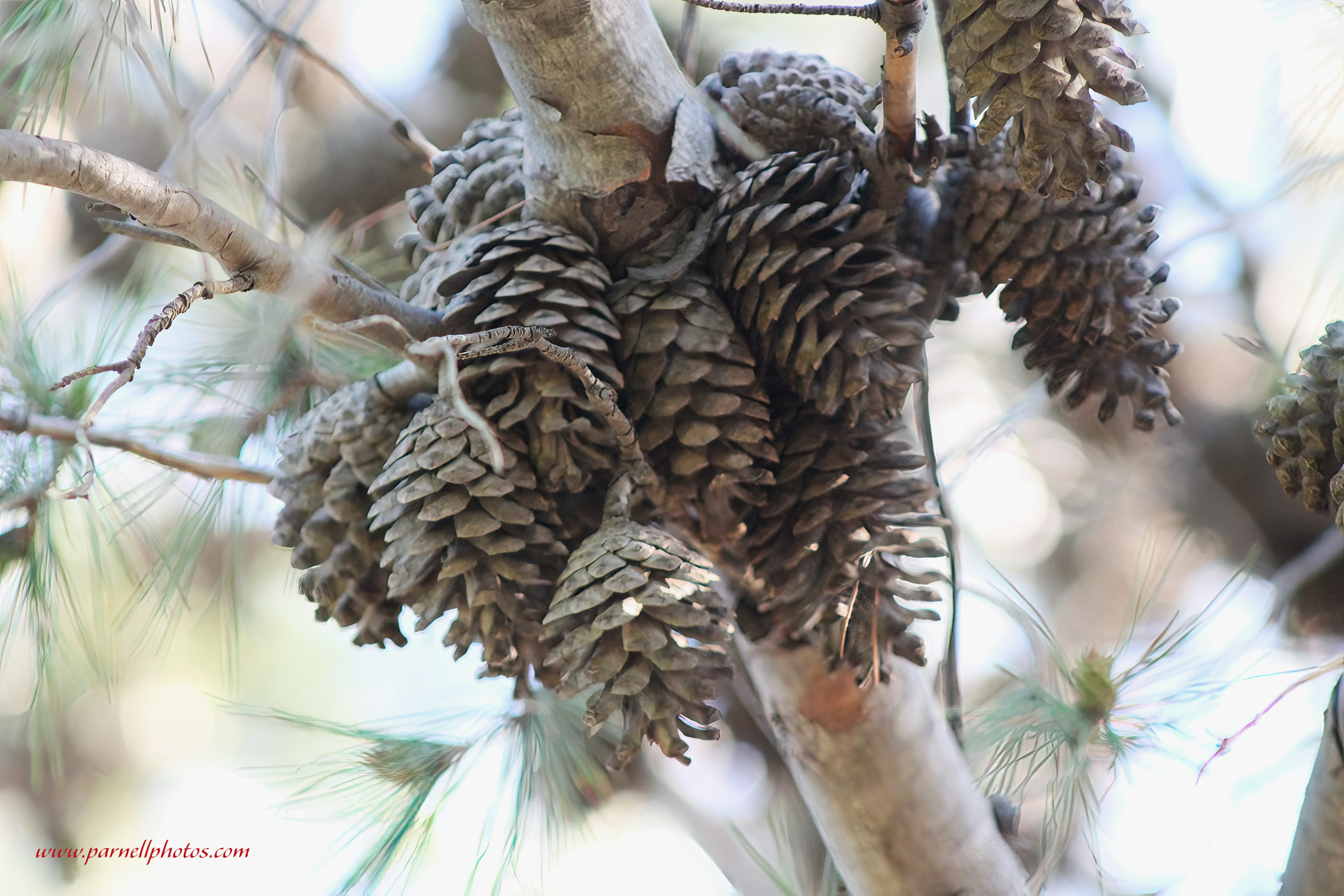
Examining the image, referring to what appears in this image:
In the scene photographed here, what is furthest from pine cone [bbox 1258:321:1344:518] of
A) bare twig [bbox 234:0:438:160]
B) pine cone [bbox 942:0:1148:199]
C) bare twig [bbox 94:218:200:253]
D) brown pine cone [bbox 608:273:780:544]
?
bare twig [bbox 234:0:438:160]

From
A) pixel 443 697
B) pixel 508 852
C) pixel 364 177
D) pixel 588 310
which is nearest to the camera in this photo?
pixel 588 310

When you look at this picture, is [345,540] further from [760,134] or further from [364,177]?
[364,177]

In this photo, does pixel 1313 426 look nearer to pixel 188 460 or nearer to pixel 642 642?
pixel 642 642

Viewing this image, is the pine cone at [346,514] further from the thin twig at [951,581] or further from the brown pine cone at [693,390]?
the thin twig at [951,581]

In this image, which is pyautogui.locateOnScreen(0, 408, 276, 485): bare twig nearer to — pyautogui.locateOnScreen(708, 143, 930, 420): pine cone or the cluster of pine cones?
the cluster of pine cones

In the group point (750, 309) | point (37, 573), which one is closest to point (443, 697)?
point (37, 573)

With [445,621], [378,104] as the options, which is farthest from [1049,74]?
[445,621]

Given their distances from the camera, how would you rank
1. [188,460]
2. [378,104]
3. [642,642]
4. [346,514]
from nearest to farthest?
[642,642] → [346,514] → [188,460] → [378,104]

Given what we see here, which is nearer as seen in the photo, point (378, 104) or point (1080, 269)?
point (1080, 269)
